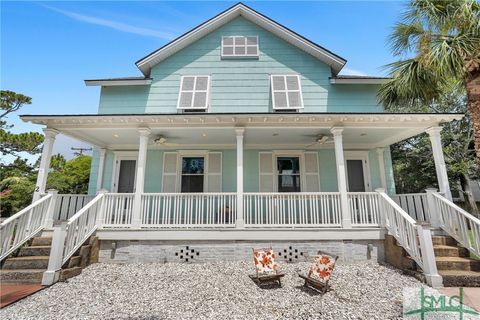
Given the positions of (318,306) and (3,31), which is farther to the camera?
(3,31)

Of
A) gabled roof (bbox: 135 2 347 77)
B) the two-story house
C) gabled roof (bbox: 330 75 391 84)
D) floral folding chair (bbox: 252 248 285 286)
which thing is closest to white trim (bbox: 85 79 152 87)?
the two-story house

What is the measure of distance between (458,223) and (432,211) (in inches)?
30.2

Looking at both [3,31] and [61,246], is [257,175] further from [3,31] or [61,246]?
[3,31]

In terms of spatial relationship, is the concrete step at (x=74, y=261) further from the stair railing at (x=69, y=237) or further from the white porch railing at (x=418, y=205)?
the white porch railing at (x=418, y=205)

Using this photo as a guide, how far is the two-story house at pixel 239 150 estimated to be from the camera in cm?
625

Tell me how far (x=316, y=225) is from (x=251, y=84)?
20.2 feet

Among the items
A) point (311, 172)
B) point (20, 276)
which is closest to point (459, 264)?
point (311, 172)

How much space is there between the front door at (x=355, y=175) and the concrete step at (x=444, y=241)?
3175 mm

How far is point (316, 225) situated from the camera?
20.7ft

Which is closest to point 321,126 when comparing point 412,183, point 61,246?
point 61,246

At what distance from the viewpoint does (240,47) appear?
970 cm

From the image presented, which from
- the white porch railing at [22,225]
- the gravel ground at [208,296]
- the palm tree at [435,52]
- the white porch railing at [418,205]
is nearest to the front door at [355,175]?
the white porch railing at [418,205]

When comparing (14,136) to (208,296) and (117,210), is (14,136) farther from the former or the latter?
(208,296)

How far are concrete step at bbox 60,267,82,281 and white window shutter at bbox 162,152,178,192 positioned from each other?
12.6 feet
